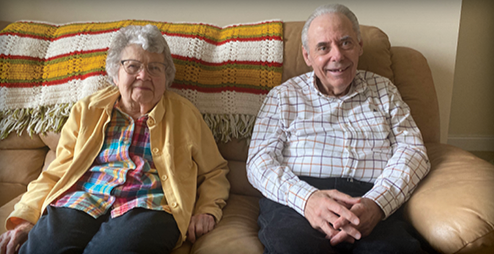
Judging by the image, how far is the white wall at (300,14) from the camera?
1.75 metres

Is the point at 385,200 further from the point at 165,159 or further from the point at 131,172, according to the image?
the point at 131,172

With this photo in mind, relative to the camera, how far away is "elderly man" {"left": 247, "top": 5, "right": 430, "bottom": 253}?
1.01 metres

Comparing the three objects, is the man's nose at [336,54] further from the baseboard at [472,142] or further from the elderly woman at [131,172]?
the baseboard at [472,142]

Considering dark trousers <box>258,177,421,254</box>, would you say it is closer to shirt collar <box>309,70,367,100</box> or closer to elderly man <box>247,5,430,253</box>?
elderly man <box>247,5,430,253</box>

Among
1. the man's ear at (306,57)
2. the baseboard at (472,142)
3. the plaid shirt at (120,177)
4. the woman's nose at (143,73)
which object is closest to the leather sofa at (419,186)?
the man's ear at (306,57)

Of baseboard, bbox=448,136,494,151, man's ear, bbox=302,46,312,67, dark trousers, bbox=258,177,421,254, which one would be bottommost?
baseboard, bbox=448,136,494,151

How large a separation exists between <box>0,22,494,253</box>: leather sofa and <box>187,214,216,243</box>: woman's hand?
0.03m

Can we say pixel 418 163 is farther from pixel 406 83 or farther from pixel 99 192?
pixel 99 192

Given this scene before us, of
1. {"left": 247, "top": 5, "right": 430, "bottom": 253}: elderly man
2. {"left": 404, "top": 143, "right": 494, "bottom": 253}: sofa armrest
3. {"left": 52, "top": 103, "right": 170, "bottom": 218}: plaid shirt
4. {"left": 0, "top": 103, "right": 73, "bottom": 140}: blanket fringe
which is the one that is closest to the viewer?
{"left": 404, "top": 143, "right": 494, "bottom": 253}: sofa armrest

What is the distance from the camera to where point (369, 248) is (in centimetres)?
96

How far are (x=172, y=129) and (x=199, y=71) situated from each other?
37cm

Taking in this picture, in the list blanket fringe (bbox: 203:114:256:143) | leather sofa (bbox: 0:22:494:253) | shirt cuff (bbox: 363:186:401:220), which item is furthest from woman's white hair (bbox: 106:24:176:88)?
shirt cuff (bbox: 363:186:401:220)

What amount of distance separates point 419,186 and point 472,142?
60.7 inches

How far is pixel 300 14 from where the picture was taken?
1870 millimetres
